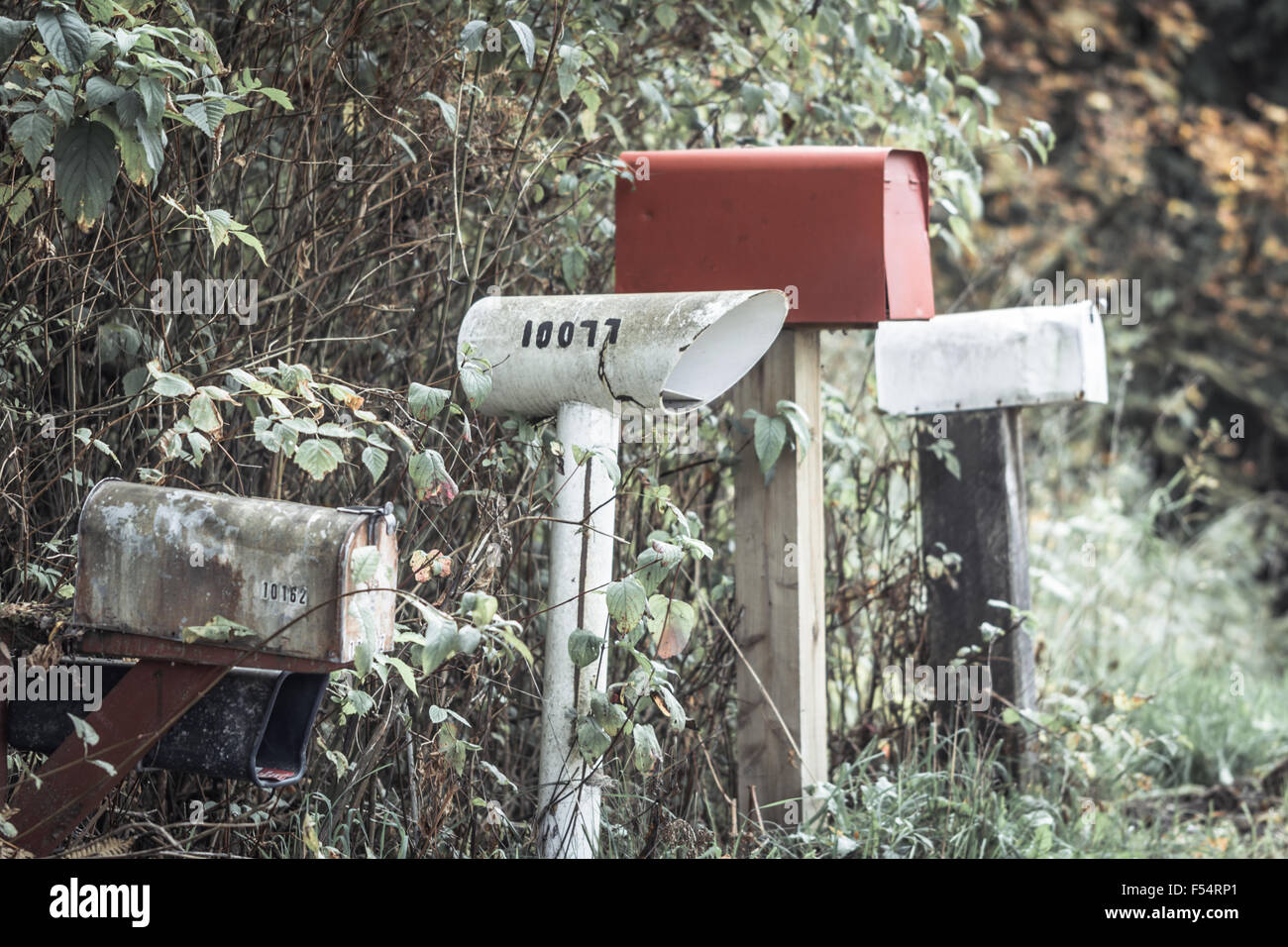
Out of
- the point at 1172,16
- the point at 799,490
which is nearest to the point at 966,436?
the point at 799,490

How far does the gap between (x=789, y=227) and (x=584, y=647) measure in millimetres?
1046

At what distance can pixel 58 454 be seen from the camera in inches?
99.9

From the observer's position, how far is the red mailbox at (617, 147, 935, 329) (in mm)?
2682

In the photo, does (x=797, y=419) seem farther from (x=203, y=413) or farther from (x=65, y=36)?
(x=65, y=36)

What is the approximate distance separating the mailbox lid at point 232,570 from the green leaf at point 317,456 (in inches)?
3.6

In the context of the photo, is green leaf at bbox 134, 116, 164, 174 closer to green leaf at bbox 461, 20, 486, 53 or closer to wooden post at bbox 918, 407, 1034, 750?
green leaf at bbox 461, 20, 486, 53

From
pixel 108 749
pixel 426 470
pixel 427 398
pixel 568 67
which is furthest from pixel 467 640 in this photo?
pixel 568 67

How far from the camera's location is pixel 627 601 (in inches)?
86.0

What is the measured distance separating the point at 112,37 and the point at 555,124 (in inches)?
60.0

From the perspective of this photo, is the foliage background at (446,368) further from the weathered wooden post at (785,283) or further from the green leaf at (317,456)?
the weathered wooden post at (785,283)

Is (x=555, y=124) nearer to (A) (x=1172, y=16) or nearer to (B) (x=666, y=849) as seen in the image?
(B) (x=666, y=849)

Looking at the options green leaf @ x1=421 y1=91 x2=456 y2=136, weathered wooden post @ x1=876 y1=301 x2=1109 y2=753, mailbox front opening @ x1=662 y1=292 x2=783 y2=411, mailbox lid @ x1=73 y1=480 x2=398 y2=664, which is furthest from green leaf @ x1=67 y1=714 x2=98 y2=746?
weathered wooden post @ x1=876 y1=301 x2=1109 y2=753

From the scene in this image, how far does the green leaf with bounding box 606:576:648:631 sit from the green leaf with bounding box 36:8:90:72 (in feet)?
3.85

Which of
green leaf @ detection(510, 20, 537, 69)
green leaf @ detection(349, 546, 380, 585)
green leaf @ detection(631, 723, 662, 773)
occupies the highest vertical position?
green leaf @ detection(510, 20, 537, 69)
